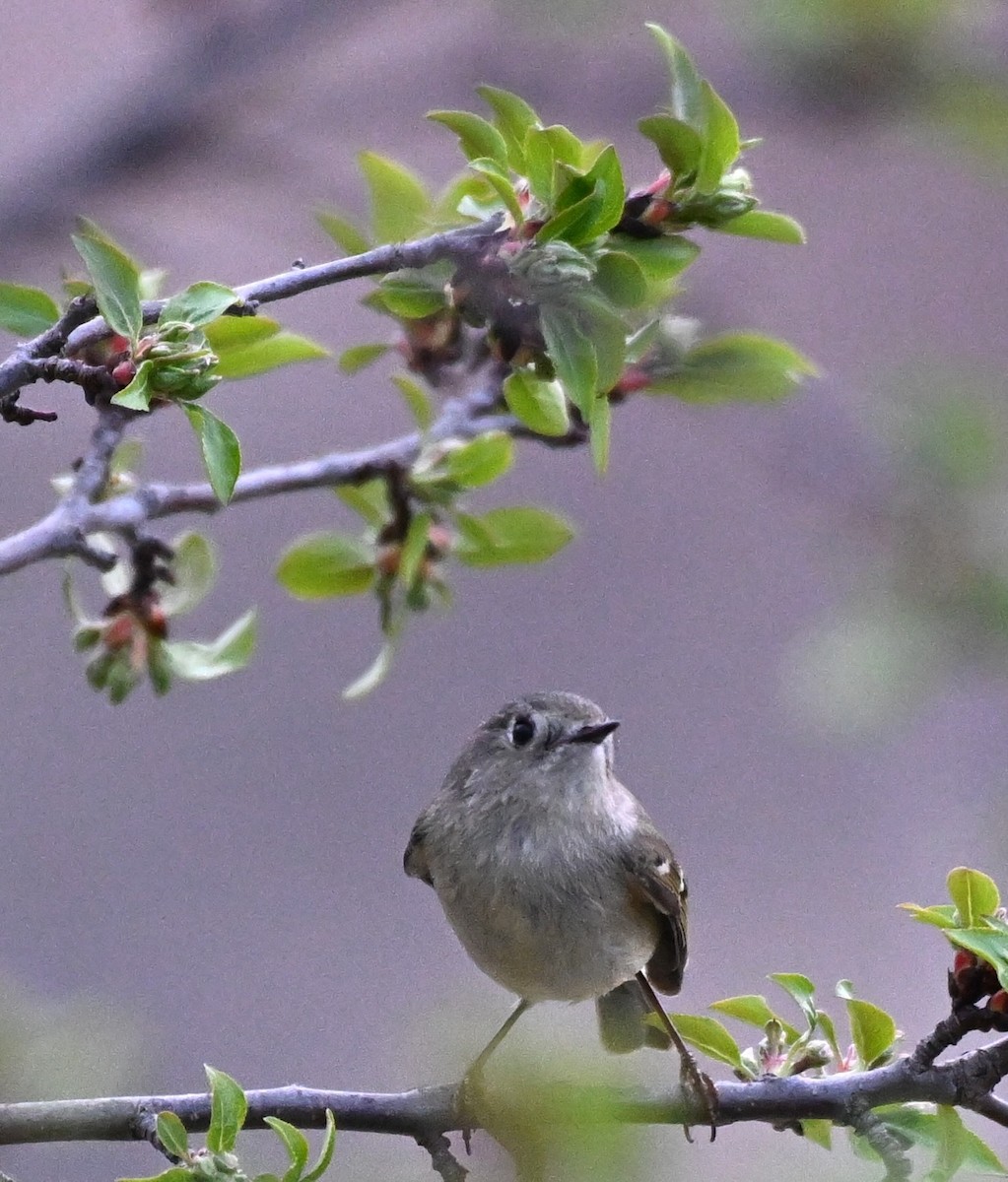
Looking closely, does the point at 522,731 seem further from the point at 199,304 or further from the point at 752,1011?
the point at 199,304

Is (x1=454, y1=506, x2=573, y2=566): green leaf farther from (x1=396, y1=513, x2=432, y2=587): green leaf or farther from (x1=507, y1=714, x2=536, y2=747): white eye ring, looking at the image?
(x1=507, y1=714, x2=536, y2=747): white eye ring

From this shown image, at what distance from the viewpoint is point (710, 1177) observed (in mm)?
1613

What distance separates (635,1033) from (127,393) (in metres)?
1.82

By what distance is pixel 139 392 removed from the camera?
1437 millimetres

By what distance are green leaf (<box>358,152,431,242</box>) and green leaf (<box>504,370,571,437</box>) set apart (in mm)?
528

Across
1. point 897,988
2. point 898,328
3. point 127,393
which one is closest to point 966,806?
point 897,988

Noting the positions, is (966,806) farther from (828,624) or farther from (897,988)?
(897,988)

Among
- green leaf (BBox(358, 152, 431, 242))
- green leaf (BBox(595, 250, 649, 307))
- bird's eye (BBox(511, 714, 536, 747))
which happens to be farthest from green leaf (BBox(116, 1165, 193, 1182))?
green leaf (BBox(358, 152, 431, 242))

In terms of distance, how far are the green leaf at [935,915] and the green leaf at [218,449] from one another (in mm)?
851

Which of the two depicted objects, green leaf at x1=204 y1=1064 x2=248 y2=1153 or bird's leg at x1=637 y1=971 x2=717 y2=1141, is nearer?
green leaf at x1=204 y1=1064 x2=248 y2=1153

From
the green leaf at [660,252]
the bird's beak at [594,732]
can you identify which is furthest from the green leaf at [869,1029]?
the green leaf at [660,252]

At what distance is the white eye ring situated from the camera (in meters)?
2.62

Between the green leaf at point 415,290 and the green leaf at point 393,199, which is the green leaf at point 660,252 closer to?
the green leaf at point 415,290

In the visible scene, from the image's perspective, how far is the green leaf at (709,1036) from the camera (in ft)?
6.06
